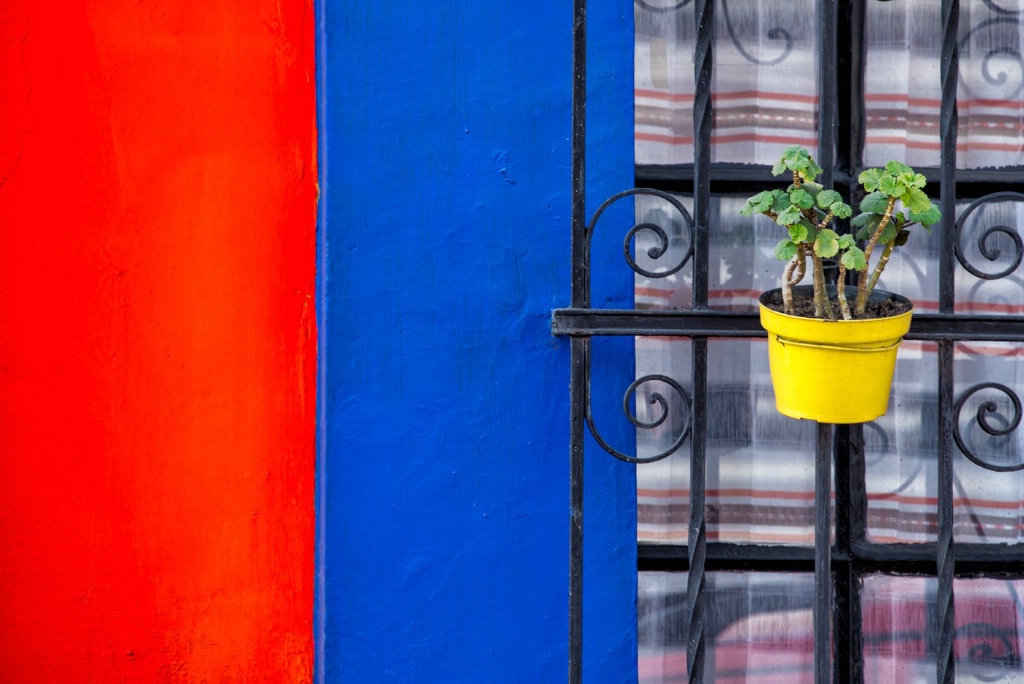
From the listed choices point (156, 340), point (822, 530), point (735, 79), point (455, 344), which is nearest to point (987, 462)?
point (822, 530)

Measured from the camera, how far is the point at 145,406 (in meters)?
1.83

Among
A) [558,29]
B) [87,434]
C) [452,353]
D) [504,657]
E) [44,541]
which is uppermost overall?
[558,29]

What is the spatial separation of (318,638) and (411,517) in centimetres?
30

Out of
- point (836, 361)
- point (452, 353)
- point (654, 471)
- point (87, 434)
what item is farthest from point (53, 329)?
point (836, 361)

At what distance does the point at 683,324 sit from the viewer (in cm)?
169

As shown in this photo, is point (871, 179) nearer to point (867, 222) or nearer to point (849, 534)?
point (867, 222)

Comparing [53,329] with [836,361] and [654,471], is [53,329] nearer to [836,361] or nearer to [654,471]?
[654,471]

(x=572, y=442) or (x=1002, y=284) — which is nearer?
(x=572, y=442)

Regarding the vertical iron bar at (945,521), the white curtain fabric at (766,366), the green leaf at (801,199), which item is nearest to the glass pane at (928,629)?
the white curtain fabric at (766,366)

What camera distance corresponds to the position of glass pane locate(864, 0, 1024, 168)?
6.10ft

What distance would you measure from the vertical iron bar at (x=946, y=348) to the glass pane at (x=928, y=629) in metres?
0.22

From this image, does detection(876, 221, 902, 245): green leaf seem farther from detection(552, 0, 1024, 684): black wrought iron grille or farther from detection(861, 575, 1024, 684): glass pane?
detection(861, 575, 1024, 684): glass pane

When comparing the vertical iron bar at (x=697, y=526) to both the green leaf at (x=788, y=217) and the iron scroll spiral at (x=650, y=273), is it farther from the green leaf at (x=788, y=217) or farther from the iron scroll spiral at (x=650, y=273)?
the green leaf at (x=788, y=217)

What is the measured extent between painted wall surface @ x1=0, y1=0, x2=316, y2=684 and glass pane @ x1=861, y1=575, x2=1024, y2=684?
1.11 metres
